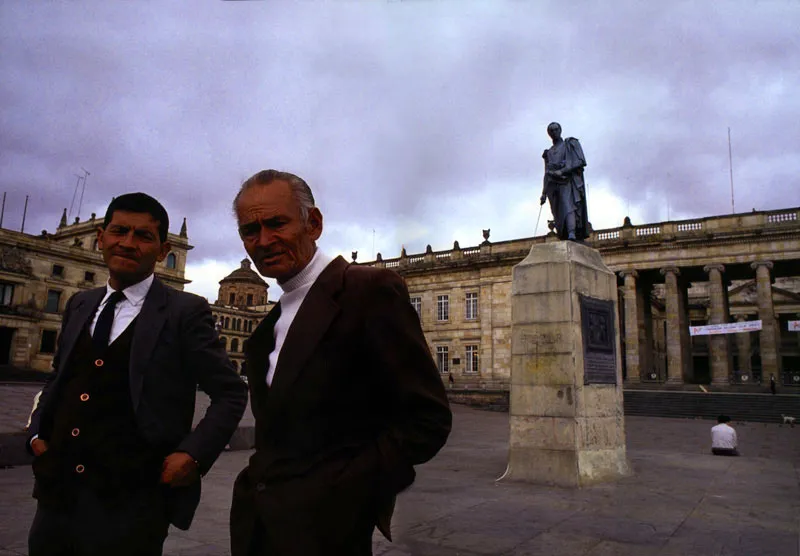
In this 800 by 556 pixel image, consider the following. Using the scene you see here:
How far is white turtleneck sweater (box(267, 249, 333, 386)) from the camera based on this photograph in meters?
2.08

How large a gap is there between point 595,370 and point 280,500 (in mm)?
7734

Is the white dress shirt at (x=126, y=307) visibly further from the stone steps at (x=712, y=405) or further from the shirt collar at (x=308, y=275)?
the stone steps at (x=712, y=405)

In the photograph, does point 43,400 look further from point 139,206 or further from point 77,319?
point 139,206

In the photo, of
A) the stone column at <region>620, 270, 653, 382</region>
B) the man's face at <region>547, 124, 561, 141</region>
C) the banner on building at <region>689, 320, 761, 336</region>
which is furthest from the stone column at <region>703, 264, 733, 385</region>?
the man's face at <region>547, 124, 561, 141</region>

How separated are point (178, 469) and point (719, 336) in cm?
3930

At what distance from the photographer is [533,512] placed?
6.25m

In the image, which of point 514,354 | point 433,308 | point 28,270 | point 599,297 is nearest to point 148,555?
point 514,354

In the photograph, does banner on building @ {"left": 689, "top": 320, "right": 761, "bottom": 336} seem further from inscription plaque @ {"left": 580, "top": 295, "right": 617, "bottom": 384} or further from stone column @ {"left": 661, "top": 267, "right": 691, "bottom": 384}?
inscription plaque @ {"left": 580, "top": 295, "right": 617, "bottom": 384}

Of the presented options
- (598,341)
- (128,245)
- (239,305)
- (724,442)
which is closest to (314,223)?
(128,245)

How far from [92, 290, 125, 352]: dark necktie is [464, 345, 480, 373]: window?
41120mm

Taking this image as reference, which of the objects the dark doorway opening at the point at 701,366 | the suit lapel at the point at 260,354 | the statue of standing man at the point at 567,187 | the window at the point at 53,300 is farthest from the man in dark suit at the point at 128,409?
the dark doorway opening at the point at 701,366

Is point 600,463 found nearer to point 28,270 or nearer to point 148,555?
point 148,555

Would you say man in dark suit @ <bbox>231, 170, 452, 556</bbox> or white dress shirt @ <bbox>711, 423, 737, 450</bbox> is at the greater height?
man in dark suit @ <bbox>231, 170, 452, 556</bbox>

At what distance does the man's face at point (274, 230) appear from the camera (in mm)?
2094
